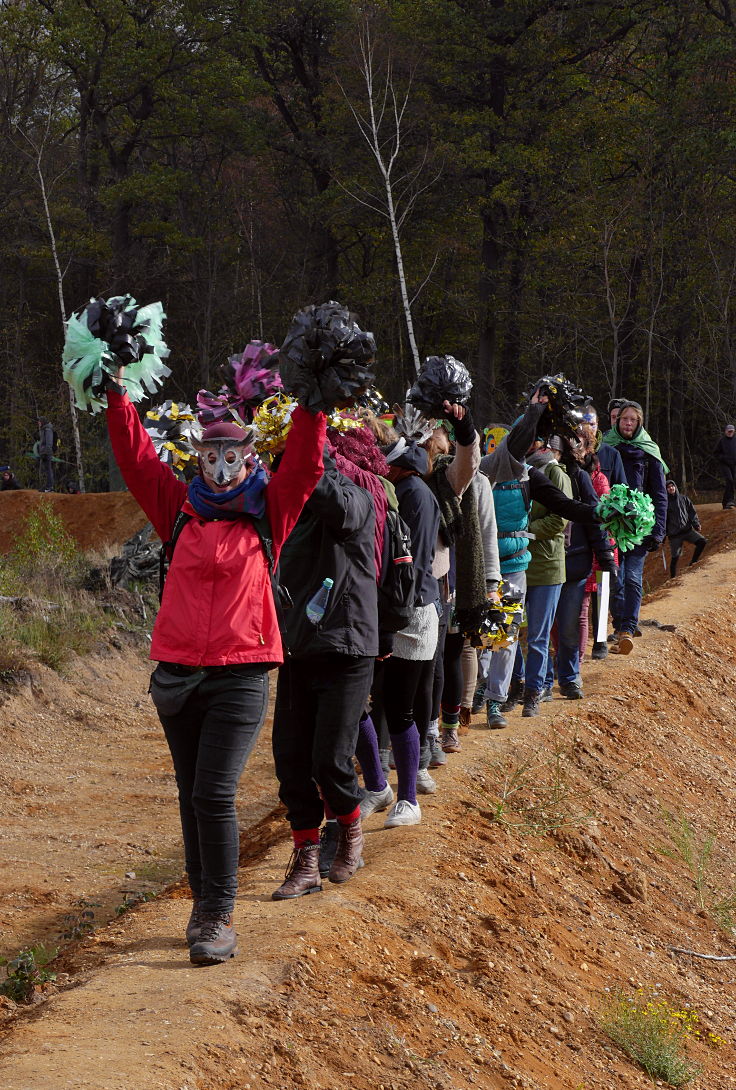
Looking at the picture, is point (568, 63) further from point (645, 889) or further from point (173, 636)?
point (173, 636)

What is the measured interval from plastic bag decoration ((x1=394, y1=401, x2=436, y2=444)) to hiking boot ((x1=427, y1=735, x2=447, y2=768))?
174 cm

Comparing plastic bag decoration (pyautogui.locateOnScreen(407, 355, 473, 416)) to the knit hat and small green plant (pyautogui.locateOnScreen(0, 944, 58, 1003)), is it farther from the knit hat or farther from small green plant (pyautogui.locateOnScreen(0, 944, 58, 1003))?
small green plant (pyautogui.locateOnScreen(0, 944, 58, 1003))

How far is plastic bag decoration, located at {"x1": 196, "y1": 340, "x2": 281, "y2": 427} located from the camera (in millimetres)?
4816

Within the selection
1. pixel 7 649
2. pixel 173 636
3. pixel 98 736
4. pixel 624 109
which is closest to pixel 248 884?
pixel 173 636

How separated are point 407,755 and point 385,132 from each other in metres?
26.1

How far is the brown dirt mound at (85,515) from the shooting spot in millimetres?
25219

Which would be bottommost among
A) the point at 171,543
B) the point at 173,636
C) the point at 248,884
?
the point at 248,884

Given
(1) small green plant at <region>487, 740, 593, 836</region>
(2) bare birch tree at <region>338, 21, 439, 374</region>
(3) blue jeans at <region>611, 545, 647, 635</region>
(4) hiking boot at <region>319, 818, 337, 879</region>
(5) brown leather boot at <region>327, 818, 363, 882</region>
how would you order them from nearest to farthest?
(5) brown leather boot at <region>327, 818, 363, 882</region>, (4) hiking boot at <region>319, 818, 337, 879</region>, (1) small green plant at <region>487, 740, 593, 836</region>, (3) blue jeans at <region>611, 545, 647, 635</region>, (2) bare birch tree at <region>338, 21, 439, 374</region>

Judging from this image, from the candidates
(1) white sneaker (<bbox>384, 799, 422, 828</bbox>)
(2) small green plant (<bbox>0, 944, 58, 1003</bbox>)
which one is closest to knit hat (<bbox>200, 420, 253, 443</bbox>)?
(2) small green plant (<bbox>0, 944, 58, 1003</bbox>)

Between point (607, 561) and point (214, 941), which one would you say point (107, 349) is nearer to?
point (214, 941)

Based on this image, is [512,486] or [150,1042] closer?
[150,1042]

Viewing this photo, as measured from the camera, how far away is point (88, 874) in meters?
7.25

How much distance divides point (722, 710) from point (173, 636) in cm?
781

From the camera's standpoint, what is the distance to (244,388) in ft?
16.1
